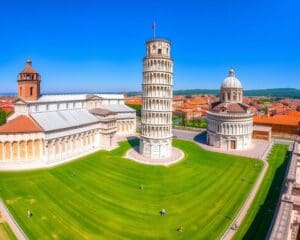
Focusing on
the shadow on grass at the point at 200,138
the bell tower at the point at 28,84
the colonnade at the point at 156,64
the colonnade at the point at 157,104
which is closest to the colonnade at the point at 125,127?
the shadow on grass at the point at 200,138

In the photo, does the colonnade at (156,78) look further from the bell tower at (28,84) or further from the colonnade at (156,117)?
the bell tower at (28,84)

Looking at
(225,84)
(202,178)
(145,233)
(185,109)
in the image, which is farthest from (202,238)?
(185,109)

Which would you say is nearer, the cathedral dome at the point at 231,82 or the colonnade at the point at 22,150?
the colonnade at the point at 22,150

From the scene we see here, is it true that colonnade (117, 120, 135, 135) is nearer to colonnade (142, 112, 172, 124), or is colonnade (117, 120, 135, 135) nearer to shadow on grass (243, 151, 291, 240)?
colonnade (142, 112, 172, 124)

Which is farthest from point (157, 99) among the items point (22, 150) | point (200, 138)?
point (200, 138)

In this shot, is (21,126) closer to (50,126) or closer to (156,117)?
(50,126)

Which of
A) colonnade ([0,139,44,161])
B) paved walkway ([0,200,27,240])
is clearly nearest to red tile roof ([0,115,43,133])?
colonnade ([0,139,44,161])
